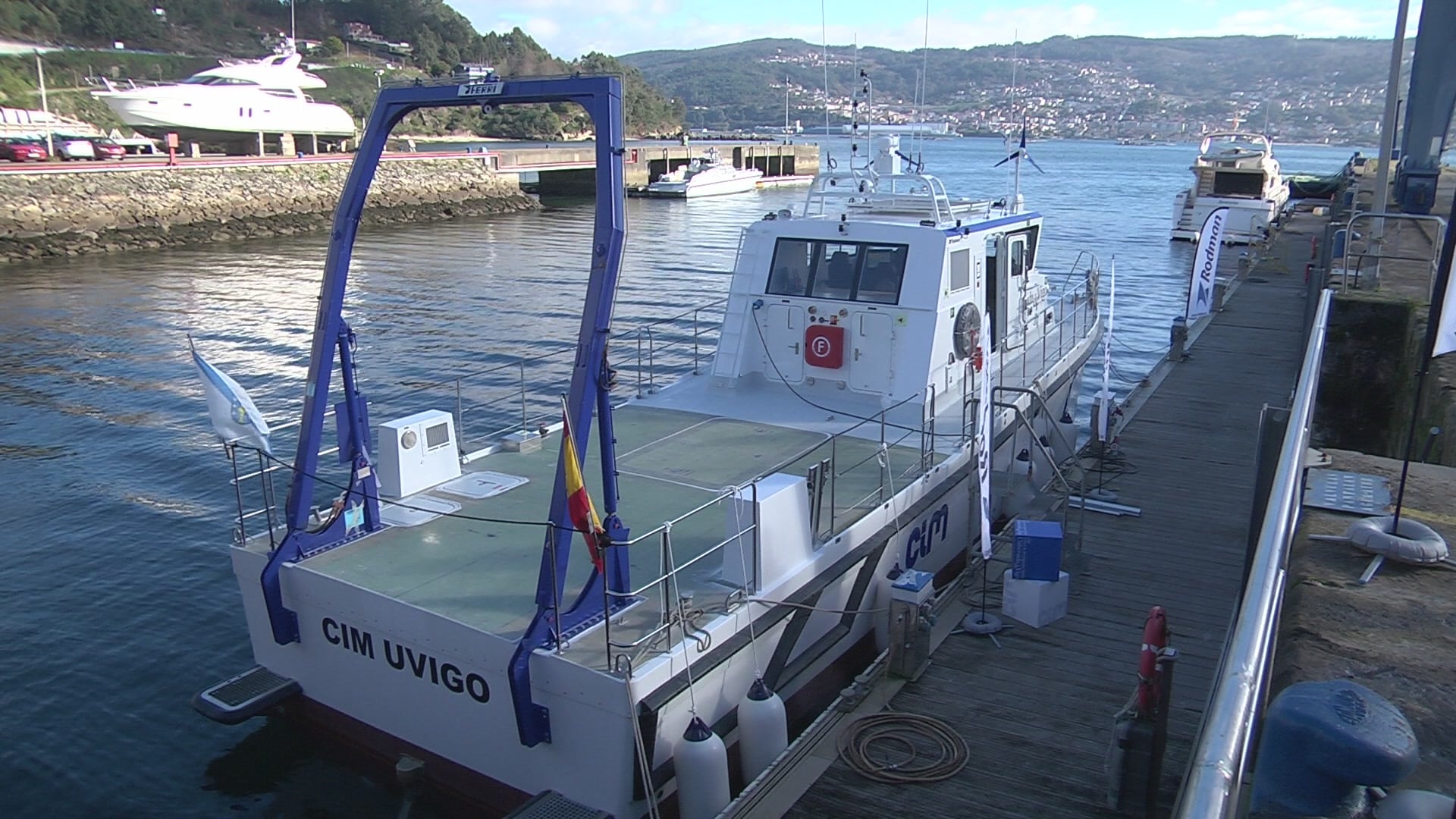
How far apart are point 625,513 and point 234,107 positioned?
173 feet

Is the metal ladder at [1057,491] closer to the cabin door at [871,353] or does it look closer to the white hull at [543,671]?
the cabin door at [871,353]

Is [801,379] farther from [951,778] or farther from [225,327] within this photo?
[225,327]

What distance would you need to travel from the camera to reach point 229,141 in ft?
181

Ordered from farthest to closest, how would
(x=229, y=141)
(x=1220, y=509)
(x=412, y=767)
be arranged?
(x=229, y=141)
(x=1220, y=509)
(x=412, y=767)

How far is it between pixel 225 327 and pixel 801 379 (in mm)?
17933

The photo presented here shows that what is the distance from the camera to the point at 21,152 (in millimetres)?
42594

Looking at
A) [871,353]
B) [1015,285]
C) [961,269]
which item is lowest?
[871,353]

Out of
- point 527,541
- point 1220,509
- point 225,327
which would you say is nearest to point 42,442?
point 225,327

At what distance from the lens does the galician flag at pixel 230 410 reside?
7.14m

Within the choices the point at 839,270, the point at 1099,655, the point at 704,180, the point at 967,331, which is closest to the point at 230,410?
the point at 839,270

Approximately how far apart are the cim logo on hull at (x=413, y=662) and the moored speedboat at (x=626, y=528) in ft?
0.07

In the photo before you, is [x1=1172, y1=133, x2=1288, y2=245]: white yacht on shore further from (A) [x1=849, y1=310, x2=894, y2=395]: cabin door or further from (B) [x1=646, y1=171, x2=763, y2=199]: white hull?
(A) [x1=849, y1=310, x2=894, y2=395]: cabin door

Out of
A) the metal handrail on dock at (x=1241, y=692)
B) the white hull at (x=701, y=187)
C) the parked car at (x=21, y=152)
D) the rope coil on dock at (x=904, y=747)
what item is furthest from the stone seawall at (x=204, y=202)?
the metal handrail on dock at (x=1241, y=692)

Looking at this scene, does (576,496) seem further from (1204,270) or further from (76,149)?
(76,149)
